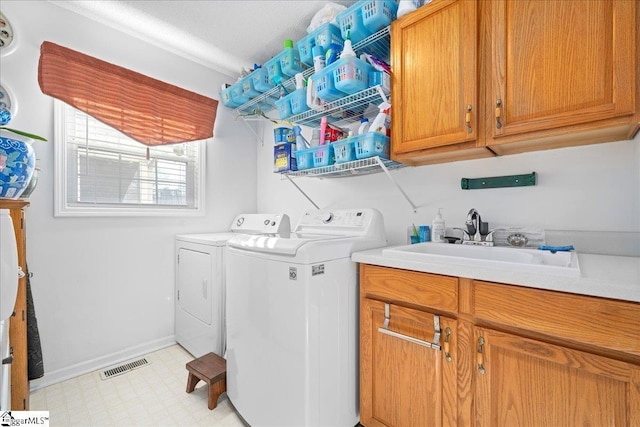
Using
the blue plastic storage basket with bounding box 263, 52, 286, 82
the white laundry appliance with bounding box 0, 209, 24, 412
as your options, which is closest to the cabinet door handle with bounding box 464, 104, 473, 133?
the blue plastic storage basket with bounding box 263, 52, 286, 82

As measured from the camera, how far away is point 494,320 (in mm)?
991

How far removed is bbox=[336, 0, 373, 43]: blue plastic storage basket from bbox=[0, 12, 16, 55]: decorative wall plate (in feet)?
6.64

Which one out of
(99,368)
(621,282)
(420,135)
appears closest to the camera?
(621,282)

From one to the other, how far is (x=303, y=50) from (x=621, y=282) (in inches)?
77.2

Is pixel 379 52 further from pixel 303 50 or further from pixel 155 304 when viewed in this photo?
pixel 155 304

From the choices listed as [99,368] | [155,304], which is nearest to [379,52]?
[155,304]

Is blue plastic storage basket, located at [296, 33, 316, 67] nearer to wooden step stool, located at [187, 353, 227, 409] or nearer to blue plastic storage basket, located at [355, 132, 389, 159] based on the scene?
blue plastic storage basket, located at [355, 132, 389, 159]

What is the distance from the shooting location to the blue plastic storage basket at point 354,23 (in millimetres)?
1569

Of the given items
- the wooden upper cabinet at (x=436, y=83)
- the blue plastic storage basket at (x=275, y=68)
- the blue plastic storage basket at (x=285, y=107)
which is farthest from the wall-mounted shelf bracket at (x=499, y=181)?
the blue plastic storage basket at (x=275, y=68)

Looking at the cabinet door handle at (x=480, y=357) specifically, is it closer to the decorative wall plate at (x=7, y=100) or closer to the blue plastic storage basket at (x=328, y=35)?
the blue plastic storage basket at (x=328, y=35)

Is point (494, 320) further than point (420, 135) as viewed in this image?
No

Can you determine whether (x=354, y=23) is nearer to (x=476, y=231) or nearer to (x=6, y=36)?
(x=476, y=231)

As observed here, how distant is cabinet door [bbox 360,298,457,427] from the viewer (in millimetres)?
1113

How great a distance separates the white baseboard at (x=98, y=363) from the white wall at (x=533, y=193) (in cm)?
195
